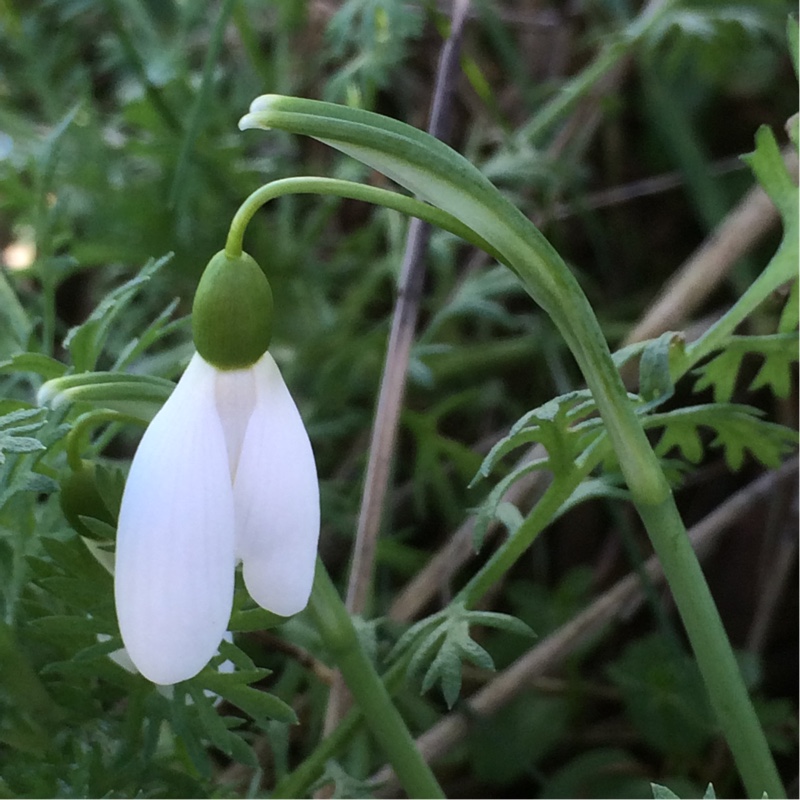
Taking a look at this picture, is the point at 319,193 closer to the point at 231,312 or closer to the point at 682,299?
the point at 231,312

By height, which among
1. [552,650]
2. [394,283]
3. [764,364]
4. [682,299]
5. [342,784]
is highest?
[394,283]

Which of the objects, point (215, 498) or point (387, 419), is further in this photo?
point (387, 419)

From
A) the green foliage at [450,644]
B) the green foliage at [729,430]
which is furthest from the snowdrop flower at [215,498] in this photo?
the green foliage at [729,430]

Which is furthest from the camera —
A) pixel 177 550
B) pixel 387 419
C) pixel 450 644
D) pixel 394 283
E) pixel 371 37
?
pixel 394 283

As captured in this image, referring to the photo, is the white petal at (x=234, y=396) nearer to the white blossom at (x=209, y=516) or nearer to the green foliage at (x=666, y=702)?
the white blossom at (x=209, y=516)

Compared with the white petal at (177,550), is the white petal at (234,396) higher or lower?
higher

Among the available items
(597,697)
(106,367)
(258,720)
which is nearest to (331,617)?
(258,720)

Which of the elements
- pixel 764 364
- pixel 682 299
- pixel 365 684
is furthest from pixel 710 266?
pixel 365 684

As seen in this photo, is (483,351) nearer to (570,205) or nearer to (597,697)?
(570,205)

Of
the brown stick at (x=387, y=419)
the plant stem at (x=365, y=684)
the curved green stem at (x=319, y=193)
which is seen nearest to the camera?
the curved green stem at (x=319, y=193)
